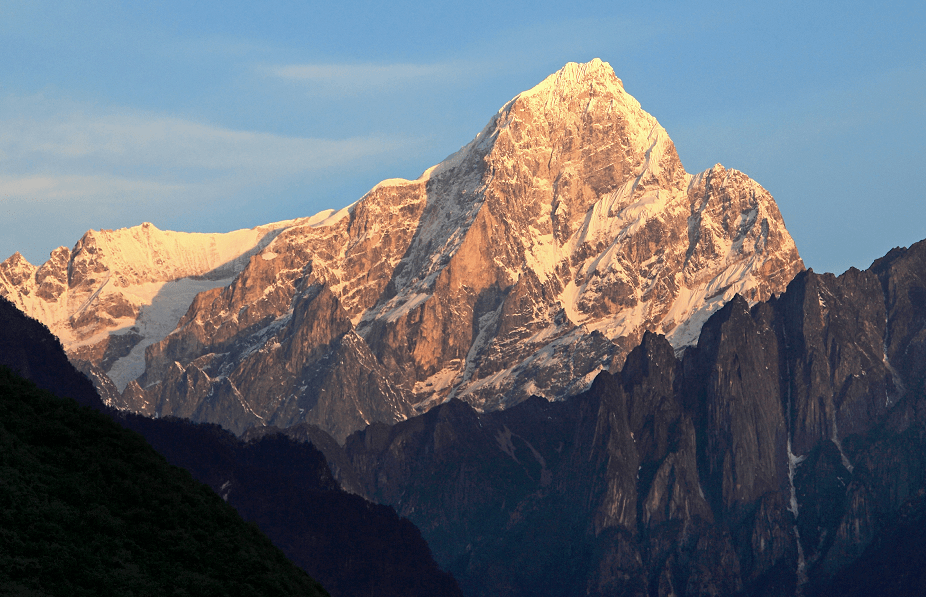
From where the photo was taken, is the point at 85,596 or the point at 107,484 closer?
the point at 85,596

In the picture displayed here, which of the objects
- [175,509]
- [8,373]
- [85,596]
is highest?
[8,373]

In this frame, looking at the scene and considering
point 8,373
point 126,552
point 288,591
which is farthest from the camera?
point 8,373

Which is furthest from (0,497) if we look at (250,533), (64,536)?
(250,533)

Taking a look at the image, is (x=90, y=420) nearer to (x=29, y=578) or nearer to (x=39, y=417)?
(x=39, y=417)

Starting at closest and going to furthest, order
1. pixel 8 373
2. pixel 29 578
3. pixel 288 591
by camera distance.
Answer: pixel 29 578
pixel 288 591
pixel 8 373

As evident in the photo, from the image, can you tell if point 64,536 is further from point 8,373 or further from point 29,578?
point 8,373

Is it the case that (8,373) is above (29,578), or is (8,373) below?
above

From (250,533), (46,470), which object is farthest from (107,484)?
(250,533)
